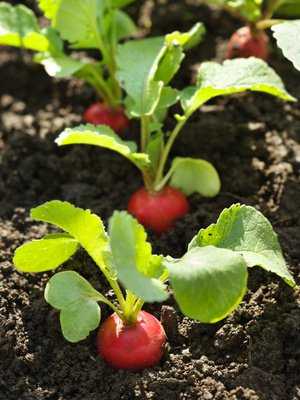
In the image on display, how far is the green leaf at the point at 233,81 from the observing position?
2.04 m

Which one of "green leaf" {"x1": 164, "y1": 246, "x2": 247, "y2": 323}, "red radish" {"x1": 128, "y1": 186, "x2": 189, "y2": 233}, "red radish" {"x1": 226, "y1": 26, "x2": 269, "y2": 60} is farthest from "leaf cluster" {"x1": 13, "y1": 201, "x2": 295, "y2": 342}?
"red radish" {"x1": 226, "y1": 26, "x2": 269, "y2": 60}

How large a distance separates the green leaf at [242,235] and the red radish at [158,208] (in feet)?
1.28

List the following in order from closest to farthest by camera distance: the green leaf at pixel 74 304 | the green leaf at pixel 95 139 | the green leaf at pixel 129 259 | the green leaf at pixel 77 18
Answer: the green leaf at pixel 129 259 < the green leaf at pixel 74 304 < the green leaf at pixel 95 139 < the green leaf at pixel 77 18

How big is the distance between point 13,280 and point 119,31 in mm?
936

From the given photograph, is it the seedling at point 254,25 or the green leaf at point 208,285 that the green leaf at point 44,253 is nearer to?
the green leaf at point 208,285

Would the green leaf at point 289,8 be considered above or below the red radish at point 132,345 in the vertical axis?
above

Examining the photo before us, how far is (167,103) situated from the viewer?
2.14m

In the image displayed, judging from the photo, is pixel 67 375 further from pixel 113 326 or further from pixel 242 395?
pixel 242 395

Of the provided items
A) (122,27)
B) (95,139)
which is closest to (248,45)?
(122,27)

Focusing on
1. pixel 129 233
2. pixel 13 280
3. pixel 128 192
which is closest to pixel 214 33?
pixel 128 192

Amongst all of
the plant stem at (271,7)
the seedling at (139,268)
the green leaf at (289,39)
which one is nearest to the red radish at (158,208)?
the seedling at (139,268)

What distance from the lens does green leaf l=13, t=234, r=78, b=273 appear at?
5.94 feet

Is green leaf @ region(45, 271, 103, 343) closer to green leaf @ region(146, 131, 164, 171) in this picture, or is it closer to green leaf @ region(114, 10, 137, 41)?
green leaf @ region(146, 131, 164, 171)

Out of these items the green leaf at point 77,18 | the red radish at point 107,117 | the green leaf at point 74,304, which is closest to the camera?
the green leaf at point 74,304
